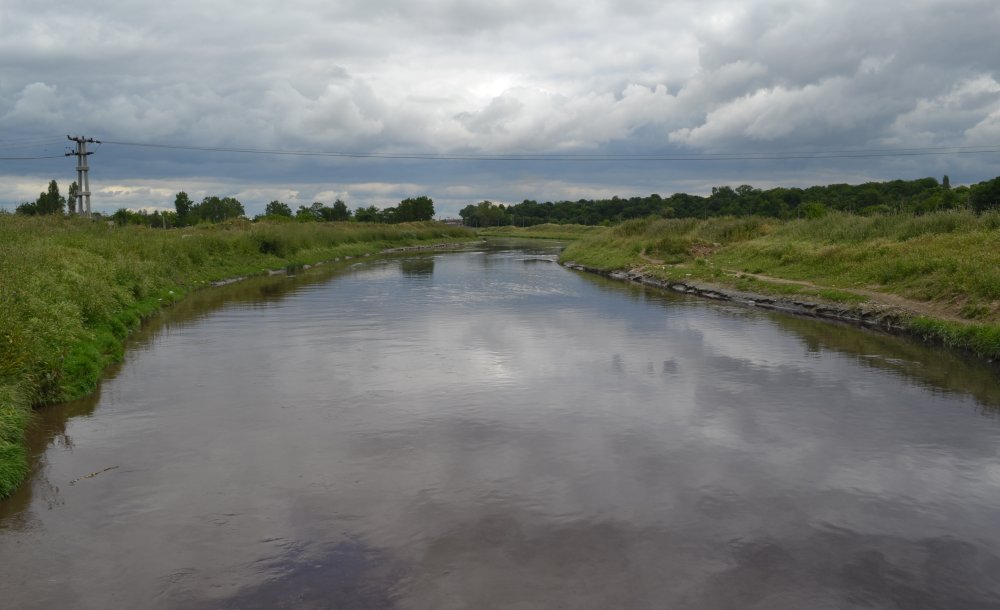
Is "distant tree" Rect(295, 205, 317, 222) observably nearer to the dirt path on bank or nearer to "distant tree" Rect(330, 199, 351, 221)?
"distant tree" Rect(330, 199, 351, 221)

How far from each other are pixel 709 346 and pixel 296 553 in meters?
14.7

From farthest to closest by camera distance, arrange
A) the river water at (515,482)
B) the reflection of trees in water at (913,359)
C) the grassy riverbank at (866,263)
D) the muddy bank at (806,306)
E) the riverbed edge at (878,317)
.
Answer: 1. the muddy bank at (806,306)
2. the grassy riverbank at (866,263)
3. the riverbed edge at (878,317)
4. the reflection of trees in water at (913,359)
5. the river water at (515,482)

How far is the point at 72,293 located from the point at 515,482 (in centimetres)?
1392

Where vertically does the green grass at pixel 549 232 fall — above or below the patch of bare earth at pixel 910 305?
above

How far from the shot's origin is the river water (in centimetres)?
742

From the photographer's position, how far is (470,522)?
8.71 metres

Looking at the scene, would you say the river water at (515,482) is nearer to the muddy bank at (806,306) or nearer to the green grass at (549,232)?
the muddy bank at (806,306)

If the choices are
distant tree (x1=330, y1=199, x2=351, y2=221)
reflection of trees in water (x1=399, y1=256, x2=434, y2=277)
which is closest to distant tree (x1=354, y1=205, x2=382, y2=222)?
distant tree (x1=330, y1=199, x2=351, y2=221)

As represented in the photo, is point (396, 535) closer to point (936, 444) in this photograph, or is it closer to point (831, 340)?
point (936, 444)

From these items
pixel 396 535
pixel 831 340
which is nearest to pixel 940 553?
pixel 396 535

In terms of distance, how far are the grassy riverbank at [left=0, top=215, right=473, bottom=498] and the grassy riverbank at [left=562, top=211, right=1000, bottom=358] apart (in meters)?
20.7

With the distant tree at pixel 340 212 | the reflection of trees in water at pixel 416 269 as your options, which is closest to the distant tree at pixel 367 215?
the distant tree at pixel 340 212

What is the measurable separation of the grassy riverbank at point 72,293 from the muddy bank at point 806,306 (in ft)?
72.9

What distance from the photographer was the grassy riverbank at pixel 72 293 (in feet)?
39.0
